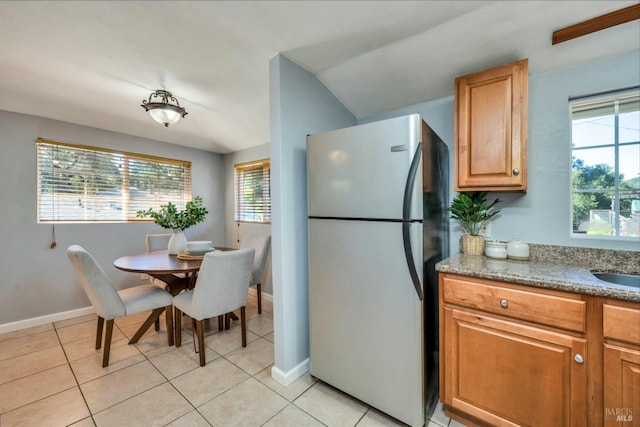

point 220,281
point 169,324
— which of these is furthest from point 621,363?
point 169,324

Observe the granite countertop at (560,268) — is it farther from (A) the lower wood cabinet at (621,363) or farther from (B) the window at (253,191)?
(B) the window at (253,191)

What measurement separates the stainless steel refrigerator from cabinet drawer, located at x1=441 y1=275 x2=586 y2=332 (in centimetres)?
16

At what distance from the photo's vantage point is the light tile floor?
150 cm

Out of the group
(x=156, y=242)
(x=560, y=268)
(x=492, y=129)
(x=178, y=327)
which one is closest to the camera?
(x=560, y=268)

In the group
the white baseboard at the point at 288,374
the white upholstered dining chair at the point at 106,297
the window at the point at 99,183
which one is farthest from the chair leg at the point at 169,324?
the window at the point at 99,183

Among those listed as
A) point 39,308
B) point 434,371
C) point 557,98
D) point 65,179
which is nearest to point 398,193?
point 434,371

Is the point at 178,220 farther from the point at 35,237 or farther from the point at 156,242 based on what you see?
the point at 35,237

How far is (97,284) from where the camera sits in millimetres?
1935

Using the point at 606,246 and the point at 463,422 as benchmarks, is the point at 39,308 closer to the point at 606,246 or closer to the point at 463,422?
the point at 463,422

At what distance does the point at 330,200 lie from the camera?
1.66 m

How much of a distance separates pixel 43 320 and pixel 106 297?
5.22ft

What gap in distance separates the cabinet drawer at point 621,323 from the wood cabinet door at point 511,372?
114mm

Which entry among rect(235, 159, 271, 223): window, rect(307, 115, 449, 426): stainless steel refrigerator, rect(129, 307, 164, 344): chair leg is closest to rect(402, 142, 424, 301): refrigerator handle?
rect(307, 115, 449, 426): stainless steel refrigerator

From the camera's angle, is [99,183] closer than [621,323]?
No
